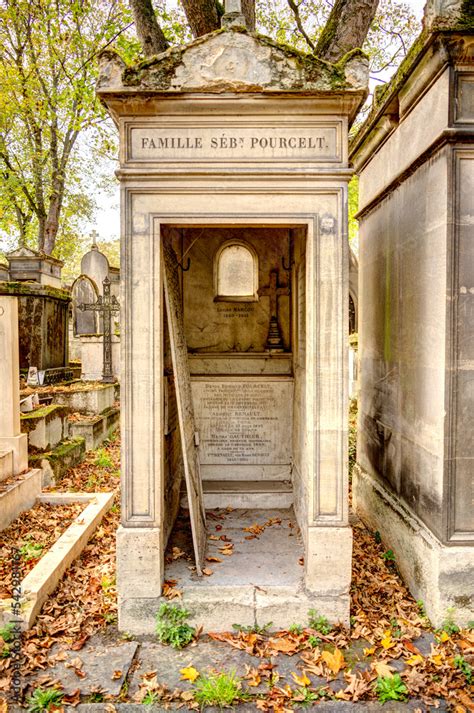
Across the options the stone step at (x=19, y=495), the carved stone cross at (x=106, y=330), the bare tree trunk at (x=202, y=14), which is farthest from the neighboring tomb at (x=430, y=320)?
the carved stone cross at (x=106, y=330)

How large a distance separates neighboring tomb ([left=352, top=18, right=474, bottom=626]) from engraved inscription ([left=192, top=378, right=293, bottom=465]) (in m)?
1.10

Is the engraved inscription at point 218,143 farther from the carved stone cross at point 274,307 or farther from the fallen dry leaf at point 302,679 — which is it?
the fallen dry leaf at point 302,679

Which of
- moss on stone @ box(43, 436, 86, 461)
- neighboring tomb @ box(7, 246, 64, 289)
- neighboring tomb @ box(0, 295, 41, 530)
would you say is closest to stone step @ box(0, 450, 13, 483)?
neighboring tomb @ box(0, 295, 41, 530)

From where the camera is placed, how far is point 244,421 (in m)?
5.04

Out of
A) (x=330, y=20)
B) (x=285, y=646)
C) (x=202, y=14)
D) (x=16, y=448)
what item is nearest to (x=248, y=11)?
(x=202, y=14)

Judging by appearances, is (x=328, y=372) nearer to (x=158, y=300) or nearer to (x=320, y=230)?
(x=320, y=230)

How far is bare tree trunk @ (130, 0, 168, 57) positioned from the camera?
265 inches

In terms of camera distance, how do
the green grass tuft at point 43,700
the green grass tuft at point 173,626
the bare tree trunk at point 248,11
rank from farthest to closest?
the bare tree trunk at point 248,11 < the green grass tuft at point 173,626 < the green grass tuft at point 43,700

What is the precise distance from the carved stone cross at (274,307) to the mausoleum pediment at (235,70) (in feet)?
7.38

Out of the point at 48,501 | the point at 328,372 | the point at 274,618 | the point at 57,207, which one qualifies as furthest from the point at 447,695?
the point at 57,207

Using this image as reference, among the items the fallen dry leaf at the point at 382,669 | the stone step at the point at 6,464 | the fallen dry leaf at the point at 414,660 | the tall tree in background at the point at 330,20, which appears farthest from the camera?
the tall tree in background at the point at 330,20

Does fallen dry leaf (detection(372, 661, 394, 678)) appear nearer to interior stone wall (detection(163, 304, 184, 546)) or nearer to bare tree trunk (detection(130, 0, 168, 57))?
interior stone wall (detection(163, 304, 184, 546))

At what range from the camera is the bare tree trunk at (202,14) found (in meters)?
6.42

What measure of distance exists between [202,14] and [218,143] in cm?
465
